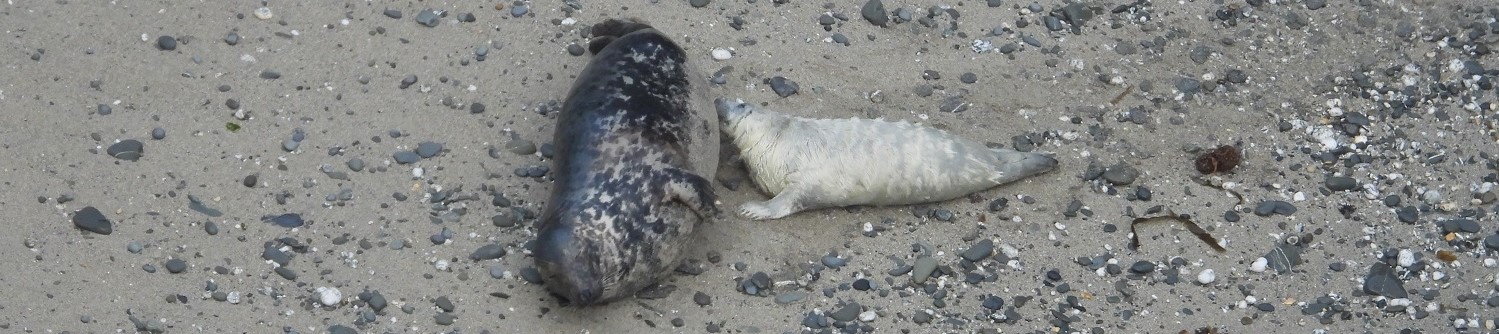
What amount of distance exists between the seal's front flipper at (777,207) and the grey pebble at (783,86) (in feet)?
2.22

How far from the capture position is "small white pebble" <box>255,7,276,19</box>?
5.75 m

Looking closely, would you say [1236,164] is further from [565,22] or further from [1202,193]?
[565,22]

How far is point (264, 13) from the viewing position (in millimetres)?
5762

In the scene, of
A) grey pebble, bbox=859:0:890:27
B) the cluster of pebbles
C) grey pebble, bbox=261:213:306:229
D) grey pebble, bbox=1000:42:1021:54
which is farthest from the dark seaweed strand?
grey pebble, bbox=261:213:306:229

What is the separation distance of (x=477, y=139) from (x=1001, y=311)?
76.0 inches

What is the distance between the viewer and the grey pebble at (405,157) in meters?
5.06

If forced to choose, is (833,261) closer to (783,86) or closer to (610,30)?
(783,86)

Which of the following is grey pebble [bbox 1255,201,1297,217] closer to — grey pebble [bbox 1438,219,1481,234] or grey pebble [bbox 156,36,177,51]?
grey pebble [bbox 1438,219,1481,234]

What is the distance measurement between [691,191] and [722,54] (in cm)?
125

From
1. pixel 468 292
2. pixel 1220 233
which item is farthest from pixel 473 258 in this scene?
pixel 1220 233

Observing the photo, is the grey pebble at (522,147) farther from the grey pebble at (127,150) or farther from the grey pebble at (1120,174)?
the grey pebble at (1120,174)

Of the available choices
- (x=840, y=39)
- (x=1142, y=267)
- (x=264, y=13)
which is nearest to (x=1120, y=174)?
(x=1142, y=267)

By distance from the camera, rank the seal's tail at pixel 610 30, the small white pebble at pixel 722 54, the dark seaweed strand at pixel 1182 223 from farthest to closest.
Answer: the small white pebble at pixel 722 54, the seal's tail at pixel 610 30, the dark seaweed strand at pixel 1182 223

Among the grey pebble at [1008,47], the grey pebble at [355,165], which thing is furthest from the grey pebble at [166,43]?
the grey pebble at [1008,47]
